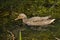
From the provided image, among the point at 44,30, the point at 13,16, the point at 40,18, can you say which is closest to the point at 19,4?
the point at 13,16

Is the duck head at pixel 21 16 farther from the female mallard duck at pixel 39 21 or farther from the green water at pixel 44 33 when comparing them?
the green water at pixel 44 33

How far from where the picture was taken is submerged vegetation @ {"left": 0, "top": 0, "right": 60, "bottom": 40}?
21.1 feet

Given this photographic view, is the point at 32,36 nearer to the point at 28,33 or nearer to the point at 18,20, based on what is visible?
the point at 28,33

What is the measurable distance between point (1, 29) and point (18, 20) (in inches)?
30.9

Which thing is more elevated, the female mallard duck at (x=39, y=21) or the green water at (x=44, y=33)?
the female mallard duck at (x=39, y=21)

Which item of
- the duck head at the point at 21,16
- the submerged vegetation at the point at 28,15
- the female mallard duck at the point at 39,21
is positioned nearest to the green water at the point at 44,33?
the submerged vegetation at the point at 28,15

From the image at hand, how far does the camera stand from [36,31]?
6695 millimetres

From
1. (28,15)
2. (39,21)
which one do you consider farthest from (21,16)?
(39,21)

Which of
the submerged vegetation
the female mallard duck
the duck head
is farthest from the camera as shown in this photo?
the duck head

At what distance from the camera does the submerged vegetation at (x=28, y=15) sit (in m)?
6.42

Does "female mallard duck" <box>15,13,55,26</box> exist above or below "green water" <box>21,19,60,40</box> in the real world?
above

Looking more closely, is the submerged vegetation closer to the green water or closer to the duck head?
the green water

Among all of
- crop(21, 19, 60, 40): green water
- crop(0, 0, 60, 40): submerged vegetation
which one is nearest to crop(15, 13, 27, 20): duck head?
crop(0, 0, 60, 40): submerged vegetation

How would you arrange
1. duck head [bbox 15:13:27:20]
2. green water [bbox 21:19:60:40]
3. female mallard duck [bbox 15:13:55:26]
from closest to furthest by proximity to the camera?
green water [bbox 21:19:60:40] → female mallard duck [bbox 15:13:55:26] → duck head [bbox 15:13:27:20]
